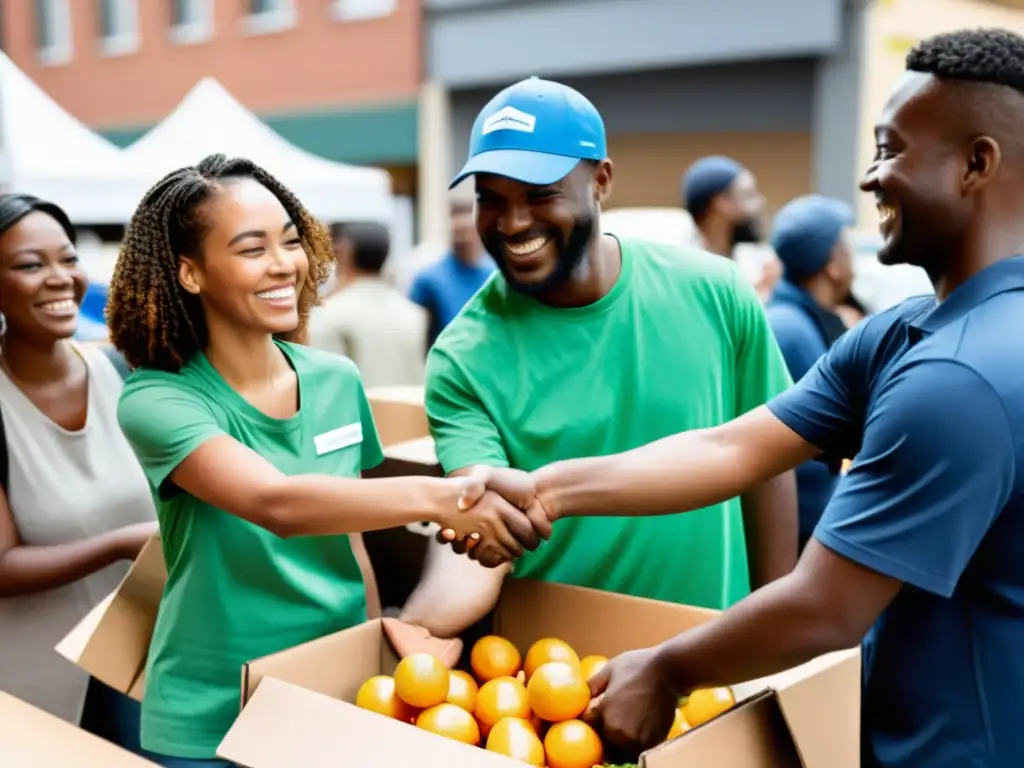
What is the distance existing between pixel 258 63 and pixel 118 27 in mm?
3353

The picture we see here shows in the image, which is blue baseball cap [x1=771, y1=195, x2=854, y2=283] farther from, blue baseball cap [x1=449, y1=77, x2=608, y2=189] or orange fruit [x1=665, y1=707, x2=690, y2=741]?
orange fruit [x1=665, y1=707, x2=690, y2=741]

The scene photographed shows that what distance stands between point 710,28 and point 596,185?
31.8ft

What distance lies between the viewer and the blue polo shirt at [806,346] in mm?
3359

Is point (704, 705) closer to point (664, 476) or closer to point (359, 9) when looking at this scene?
point (664, 476)

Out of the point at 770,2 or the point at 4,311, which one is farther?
the point at 770,2

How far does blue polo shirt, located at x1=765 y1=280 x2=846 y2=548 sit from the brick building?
440 inches

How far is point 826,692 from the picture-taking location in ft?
4.77

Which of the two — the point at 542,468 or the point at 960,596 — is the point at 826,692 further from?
the point at 542,468

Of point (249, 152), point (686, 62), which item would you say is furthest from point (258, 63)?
point (249, 152)

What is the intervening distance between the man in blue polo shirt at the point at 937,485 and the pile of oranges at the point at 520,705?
25 cm

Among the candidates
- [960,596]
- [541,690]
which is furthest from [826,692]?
[541,690]

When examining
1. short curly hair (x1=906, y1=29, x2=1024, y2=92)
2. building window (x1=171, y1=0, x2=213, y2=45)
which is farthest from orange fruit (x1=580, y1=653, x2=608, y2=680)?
building window (x1=171, y1=0, x2=213, y2=45)

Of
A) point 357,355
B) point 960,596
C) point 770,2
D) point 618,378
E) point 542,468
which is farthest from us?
point 770,2

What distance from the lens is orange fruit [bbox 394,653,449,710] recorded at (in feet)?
5.79
